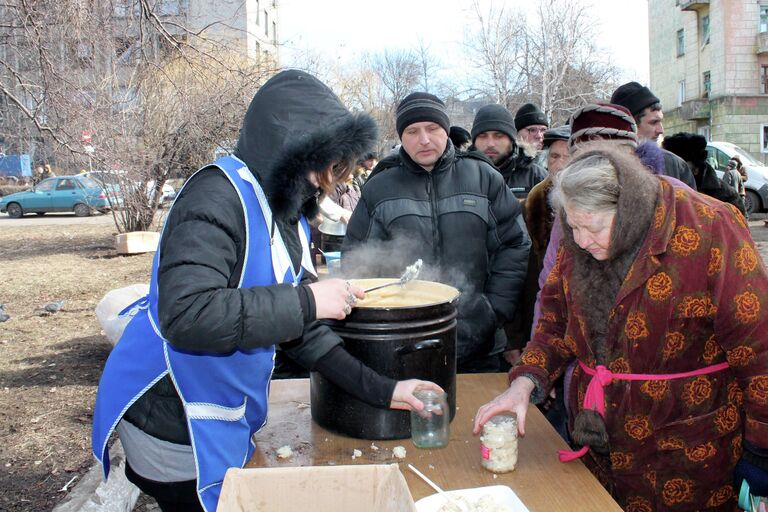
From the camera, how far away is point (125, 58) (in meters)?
7.00

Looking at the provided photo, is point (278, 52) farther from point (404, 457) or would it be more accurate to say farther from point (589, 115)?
point (404, 457)

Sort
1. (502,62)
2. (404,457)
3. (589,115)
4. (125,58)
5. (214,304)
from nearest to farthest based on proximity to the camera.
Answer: (214,304)
(404,457)
(589,115)
(125,58)
(502,62)

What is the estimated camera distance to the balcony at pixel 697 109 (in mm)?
29219

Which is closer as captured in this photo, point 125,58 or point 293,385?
point 293,385

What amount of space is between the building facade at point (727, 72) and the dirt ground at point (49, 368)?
19.3 metres

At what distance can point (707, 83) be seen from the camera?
3027 cm

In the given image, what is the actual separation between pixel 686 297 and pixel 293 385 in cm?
154

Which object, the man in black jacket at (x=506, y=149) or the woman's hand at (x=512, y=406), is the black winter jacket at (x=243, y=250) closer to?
the woman's hand at (x=512, y=406)

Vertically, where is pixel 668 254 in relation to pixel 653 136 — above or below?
below

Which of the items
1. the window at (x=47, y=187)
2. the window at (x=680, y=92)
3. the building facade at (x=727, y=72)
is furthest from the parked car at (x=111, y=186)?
the window at (x=680, y=92)

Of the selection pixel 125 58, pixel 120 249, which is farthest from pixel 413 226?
pixel 120 249

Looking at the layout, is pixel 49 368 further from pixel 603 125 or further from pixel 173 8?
pixel 603 125

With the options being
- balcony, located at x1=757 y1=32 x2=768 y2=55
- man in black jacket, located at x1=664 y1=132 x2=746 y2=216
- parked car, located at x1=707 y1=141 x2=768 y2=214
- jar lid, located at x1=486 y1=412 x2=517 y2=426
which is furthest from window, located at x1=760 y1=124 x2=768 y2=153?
jar lid, located at x1=486 y1=412 x2=517 y2=426

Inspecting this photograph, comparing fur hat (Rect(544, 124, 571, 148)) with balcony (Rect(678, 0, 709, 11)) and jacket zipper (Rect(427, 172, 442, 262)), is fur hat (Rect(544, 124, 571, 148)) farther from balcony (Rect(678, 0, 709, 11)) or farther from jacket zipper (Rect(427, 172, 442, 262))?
balcony (Rect(678, 0, 709, 11))
